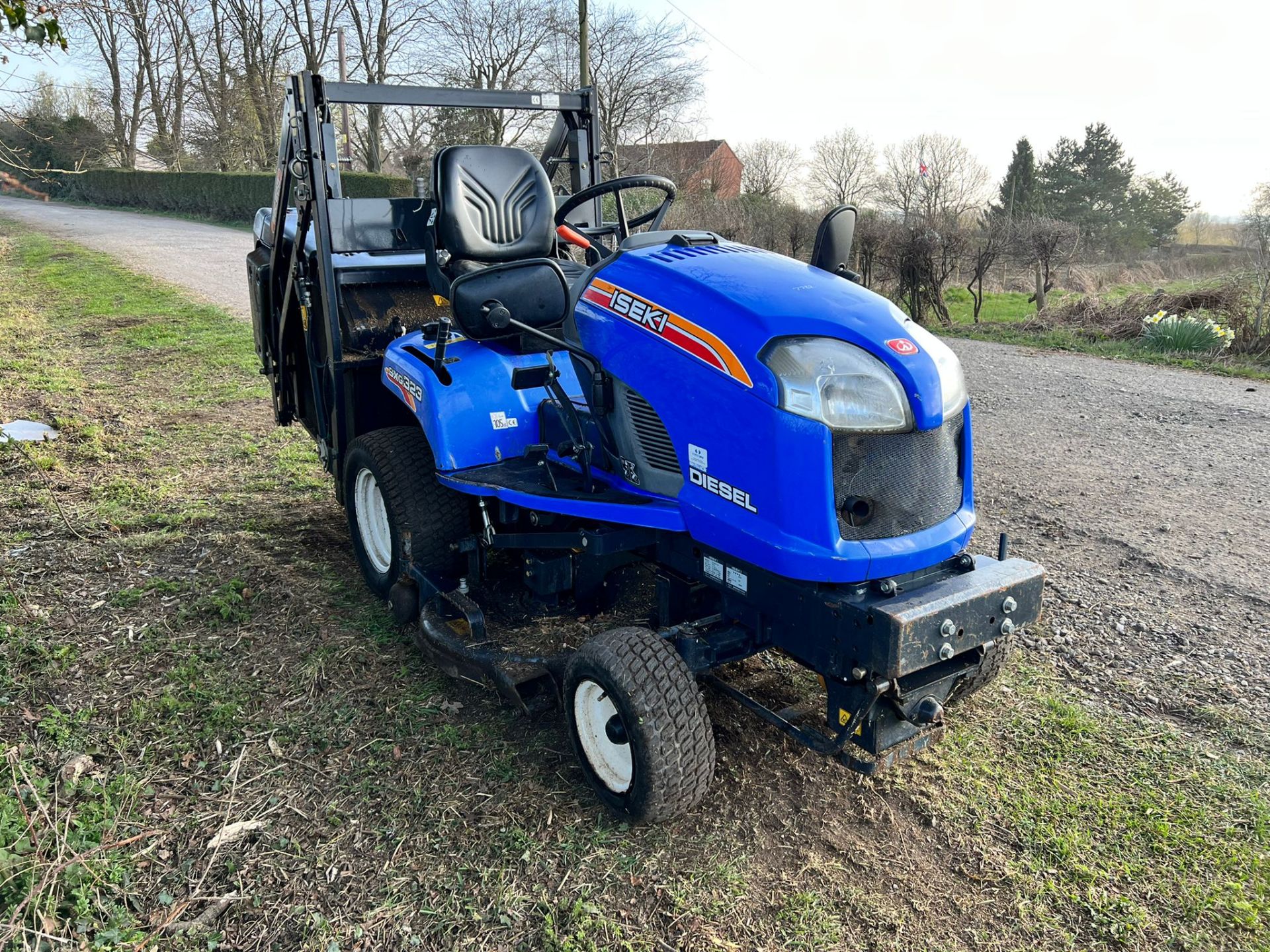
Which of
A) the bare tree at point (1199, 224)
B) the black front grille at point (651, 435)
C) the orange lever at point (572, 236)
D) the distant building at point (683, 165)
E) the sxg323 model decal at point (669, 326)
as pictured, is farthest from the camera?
the bare tree at point (1199, 224)

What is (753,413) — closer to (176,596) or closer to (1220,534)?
(176,596)

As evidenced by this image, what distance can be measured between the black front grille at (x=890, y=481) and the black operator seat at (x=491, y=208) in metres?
1.47

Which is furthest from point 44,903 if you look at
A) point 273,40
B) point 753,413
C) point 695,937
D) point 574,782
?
point 273,40

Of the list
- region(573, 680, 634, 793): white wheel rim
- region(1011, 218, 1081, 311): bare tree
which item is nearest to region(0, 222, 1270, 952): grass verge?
region(573, 680, 634, 793): white wheel rim

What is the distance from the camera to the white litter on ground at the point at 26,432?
20.2 feet

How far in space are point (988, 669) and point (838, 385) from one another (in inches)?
45.2

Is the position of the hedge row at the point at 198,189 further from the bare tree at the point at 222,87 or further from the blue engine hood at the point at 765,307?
the blue engine hood at the point at 765,307

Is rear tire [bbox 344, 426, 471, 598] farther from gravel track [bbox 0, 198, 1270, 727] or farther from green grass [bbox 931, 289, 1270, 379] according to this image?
green grass [bbox 931, 289, 1270, 379]

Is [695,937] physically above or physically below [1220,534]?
below

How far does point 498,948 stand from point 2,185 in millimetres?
2859

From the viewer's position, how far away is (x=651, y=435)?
2.79 meters

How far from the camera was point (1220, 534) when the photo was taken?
4.95m

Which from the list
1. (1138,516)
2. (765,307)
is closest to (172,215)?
(1138,516)

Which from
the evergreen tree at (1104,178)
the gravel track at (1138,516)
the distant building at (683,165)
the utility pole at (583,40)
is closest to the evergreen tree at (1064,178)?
the evergreen tree at (1104,178)
